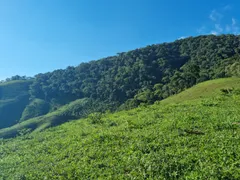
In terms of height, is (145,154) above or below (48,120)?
above

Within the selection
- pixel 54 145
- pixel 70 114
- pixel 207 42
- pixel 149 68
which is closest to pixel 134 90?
pixel 149 68

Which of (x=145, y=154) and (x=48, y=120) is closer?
(x=145, y=154)

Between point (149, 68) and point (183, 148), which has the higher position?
point (149, 68)

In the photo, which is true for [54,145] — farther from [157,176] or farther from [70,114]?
[70,114]

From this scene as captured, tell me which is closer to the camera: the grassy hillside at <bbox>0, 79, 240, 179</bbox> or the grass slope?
the grassy hillside at <bbox>0, 79, 240, 179</bbox>

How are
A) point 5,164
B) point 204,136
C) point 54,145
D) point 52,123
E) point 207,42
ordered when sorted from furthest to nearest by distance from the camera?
1. point 207,42
2. point 52,123
3. point 54,145
4. point 5,164
5. point 204,136

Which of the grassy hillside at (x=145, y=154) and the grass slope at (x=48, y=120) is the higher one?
the grassy hillside at (x=145, y=154)

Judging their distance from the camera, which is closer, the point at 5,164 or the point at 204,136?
the point at 204,136

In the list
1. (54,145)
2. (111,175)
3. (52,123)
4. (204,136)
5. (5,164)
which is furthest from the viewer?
(52,123)

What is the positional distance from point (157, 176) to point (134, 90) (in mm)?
165543

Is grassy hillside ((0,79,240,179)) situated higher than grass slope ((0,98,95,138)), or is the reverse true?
grassy hillside ((0,79,240,179))

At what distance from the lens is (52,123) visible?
500 ft

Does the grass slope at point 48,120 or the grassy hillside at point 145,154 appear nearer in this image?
the grassy hillside at point 145,154

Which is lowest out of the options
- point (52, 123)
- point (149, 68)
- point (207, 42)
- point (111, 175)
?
point (52, 123)
